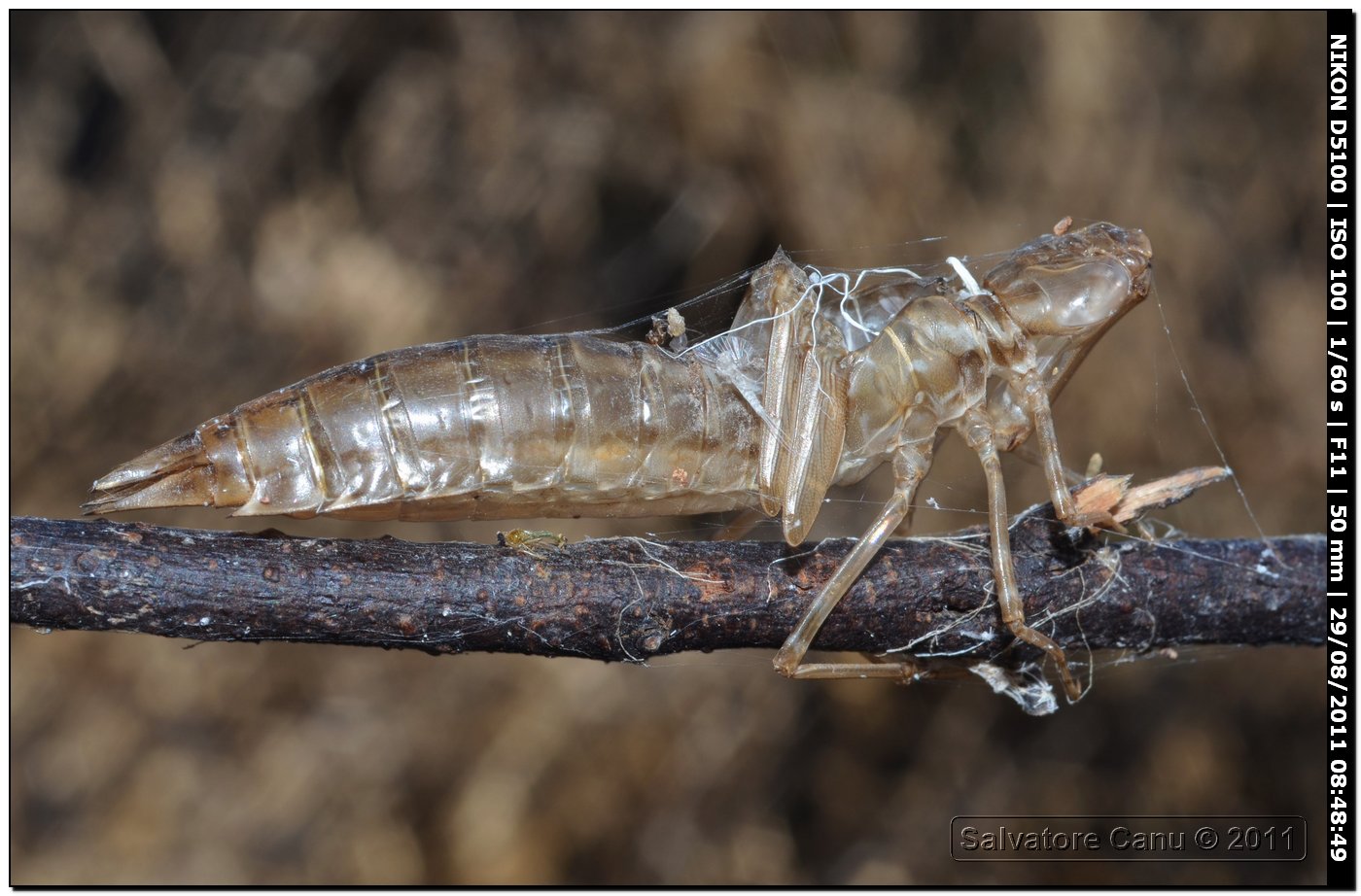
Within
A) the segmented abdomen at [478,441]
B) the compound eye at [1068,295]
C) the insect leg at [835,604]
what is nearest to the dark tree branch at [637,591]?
the insect leg at [835,604]

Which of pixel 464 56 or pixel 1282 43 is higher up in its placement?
pixel 464 56

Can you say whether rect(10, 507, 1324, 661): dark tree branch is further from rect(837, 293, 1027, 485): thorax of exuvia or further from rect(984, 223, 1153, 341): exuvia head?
rect(984, 223, 1153, 341): exuvia head

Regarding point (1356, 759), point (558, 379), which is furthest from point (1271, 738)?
point (558, 379)

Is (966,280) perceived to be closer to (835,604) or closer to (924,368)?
(924,368)

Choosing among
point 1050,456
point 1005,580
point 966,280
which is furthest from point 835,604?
point 966,280

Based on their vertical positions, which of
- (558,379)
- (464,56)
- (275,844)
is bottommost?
(275,844)

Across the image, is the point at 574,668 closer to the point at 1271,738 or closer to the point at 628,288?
the point at 628,288
